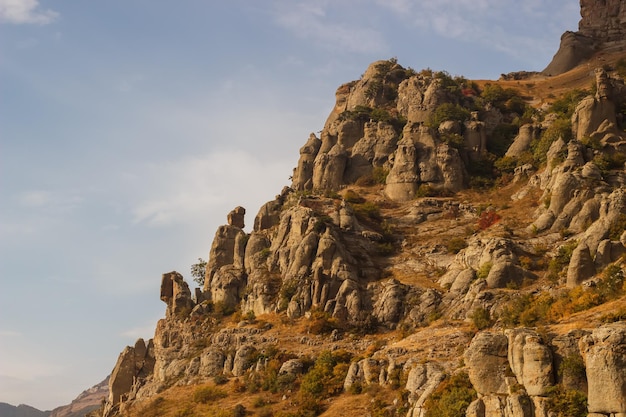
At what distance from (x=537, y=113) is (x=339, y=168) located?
22551mm

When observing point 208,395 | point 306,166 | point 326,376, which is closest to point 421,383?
point 326,376

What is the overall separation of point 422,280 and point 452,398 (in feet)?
77.9

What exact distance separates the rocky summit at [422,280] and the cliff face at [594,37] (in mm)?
16386

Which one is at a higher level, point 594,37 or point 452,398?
point 594,37

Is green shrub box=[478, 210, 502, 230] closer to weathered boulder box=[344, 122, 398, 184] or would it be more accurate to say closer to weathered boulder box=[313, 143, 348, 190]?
weathered boulder box=[344, 122, 398, 184]

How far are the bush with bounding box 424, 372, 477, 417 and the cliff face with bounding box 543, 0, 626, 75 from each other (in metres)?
77.6

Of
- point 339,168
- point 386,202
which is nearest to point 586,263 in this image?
point 386,202

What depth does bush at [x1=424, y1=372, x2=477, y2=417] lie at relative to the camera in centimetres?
3691

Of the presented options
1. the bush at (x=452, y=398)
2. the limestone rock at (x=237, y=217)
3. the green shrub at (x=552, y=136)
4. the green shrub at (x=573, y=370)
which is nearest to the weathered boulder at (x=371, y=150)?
the limestone rock at (x=237, y=217)

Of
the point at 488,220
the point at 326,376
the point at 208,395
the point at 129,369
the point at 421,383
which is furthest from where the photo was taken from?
the point at 129,369

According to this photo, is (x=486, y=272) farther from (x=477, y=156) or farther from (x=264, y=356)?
(x=477, y=156)

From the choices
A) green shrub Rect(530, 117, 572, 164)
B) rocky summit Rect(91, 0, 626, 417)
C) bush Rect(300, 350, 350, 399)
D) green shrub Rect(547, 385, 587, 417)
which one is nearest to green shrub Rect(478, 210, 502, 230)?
rocky summit Rect(91, 0, 626, 417)

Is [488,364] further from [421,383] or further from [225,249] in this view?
[225,249]

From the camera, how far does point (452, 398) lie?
37.8 meters
